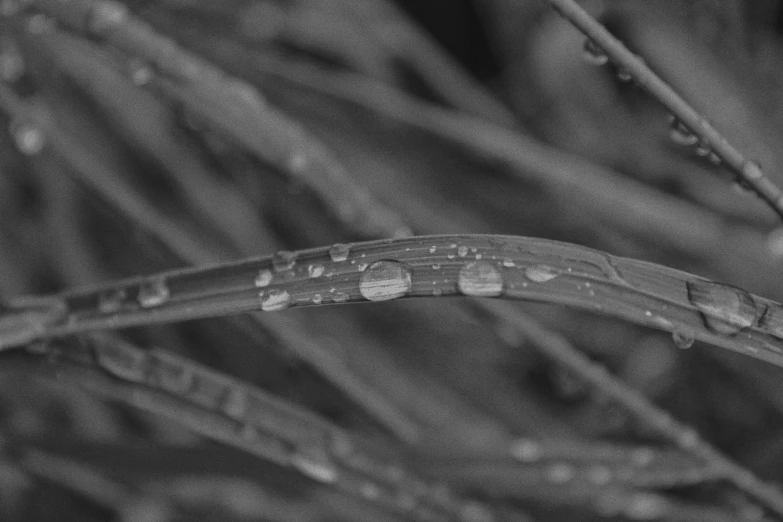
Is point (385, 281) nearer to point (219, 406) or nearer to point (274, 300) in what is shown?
point (274, 300)

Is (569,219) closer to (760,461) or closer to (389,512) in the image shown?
(760,461)

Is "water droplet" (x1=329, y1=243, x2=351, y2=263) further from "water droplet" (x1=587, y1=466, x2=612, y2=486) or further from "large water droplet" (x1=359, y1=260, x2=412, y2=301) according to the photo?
"water droplet" (x1=587, y1=466, x2=612, y2=486)

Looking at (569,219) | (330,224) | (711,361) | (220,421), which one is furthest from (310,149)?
(711,361)

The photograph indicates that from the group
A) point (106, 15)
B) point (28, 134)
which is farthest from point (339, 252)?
point (28, 134)

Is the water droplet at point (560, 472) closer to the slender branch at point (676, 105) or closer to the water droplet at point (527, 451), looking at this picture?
the water droplet at point (527, 451)

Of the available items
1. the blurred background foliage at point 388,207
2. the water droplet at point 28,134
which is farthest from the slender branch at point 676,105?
the water droplet at point 28,134

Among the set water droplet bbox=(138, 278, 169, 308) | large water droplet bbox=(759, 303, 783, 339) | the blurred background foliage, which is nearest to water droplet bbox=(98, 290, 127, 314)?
water droplet bbox=(138, 278, 169, 308)
